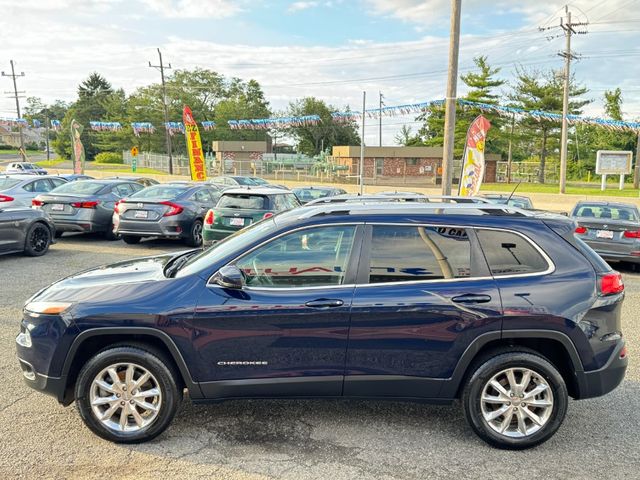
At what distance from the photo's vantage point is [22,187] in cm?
1384

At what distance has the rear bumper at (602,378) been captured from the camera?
11.8 feet

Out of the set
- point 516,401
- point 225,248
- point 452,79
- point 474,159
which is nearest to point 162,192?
point 452,79

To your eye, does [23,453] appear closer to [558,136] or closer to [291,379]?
[291,379]

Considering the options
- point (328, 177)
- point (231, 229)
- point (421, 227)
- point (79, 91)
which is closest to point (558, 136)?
point (328, 177)

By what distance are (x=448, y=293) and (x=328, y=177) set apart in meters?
43.4

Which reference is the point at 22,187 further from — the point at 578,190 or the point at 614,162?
the point at 614,162

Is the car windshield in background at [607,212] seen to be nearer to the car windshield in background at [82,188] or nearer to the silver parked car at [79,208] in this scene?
the silver parked car at [79,208]

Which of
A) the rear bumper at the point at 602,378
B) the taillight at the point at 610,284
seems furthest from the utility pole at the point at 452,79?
the rear bumper at the point at 602,378

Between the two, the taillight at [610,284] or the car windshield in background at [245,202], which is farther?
the car windshield in background at [245,202]

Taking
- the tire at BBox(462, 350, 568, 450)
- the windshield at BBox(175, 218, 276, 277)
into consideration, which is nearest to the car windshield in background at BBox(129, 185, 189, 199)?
the windshield at BBox(175, 218, 276, 277)

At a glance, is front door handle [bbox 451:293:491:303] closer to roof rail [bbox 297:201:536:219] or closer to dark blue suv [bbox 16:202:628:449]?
dark blue suv [bbox 16:202:628:449]

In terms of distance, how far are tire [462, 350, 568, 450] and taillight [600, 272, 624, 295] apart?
24.5 inches

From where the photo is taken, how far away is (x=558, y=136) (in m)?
52.7

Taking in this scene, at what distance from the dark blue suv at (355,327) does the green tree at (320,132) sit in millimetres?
81012
